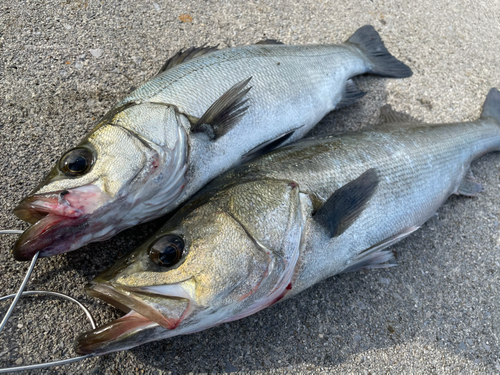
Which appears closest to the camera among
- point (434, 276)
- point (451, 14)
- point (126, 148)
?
point (126, 148)

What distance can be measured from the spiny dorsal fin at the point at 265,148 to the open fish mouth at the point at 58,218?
853mm

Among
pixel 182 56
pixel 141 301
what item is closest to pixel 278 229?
pixel 141 301

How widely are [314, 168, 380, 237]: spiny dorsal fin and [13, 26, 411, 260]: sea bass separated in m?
0.59

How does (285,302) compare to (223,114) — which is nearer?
(223,114)

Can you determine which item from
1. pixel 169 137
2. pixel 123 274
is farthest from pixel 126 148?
pixel 123 274

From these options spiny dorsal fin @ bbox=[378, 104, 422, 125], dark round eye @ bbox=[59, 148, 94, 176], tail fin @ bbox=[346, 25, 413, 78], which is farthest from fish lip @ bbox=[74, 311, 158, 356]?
tail fin @ bbox=[346, 25, 413, 78]

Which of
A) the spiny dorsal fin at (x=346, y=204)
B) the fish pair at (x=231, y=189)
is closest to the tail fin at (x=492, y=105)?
the fish pair at (x=231, y=189)

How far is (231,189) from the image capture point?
1.66 meters

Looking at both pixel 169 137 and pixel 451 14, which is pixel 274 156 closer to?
pixel 169 137

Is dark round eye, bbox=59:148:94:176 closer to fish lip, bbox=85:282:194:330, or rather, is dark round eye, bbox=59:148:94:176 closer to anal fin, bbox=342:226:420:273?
fish lip, bbox=85:282:194:330

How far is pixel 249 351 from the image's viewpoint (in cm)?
195

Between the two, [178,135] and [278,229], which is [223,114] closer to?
[178,135]

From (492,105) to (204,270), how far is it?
3.07 metres

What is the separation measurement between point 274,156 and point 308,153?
20 centimetres
